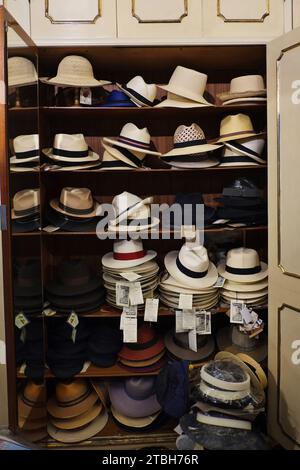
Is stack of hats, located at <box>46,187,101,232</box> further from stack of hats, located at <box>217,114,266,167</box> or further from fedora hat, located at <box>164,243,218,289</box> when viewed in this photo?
stack of hats, located at <box>217,114,266,167</box>

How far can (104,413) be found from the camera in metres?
2.10

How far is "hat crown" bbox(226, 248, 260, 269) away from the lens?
1.95 meters

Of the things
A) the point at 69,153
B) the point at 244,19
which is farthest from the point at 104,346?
the point at 244,19

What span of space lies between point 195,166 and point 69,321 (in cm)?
110

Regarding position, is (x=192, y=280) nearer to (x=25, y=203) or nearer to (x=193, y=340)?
(x=193, y=340)

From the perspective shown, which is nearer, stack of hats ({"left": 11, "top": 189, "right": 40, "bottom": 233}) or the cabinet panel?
stack of hats ({"left": 11, "top": 189, "right": 40, "bottom": 233})

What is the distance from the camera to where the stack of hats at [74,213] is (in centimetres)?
194

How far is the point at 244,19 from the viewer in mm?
1769

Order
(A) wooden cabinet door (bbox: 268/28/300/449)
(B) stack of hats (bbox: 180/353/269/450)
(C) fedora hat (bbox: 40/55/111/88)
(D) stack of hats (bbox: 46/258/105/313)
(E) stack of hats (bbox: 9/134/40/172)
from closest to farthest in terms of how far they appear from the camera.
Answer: (B) stack of hats (bbox: 180/353/269/450)
(E) stack of hats (bbox: 9/134/40/172)
(A) wooden cabinet door (bbox: 268/28/300/449)
(C) fedora hat (bbox: 40/55/111/88)
(D) stack of hats (bbox: 46/258/105/313)

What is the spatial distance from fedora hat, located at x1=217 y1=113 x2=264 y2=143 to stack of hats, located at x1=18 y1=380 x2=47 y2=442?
1.63 metres

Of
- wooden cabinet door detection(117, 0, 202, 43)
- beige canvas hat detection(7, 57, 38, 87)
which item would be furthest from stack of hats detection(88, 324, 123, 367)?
wooden cabinet door detection(117, 0, 202, 43)

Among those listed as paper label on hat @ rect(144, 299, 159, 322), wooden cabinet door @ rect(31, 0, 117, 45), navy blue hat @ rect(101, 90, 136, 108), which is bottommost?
paper label on hat @ rect(144, 299, 159, 322)

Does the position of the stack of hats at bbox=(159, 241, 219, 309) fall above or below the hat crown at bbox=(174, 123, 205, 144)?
below

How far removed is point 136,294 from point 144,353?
369 mm
